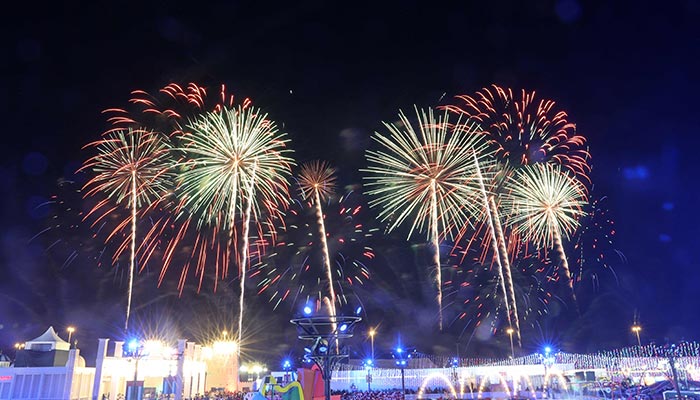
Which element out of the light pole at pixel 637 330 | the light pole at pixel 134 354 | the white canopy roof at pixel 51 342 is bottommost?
the light pole at pixel 134 354

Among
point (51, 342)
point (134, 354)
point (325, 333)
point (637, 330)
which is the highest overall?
point (637, 330)

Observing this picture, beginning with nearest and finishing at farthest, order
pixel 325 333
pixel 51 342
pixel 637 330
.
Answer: pixel 325 333 < pixel 51 342 < pixel 637 330

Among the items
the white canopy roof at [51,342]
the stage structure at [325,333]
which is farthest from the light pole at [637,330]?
the white canopy roof at [51,342]

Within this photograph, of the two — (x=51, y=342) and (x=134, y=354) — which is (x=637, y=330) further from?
(x=51, y=342)

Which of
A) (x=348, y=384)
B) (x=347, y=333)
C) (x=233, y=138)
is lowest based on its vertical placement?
(x=348, y=384)

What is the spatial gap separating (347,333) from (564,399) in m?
21.5

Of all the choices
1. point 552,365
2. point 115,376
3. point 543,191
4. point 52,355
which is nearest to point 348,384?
point 552,365

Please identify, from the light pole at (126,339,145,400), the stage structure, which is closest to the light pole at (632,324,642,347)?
the stage structure

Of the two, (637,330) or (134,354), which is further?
(637,330)

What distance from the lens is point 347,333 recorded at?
2209 centimetres

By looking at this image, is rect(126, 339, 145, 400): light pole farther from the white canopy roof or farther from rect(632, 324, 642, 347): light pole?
rect(632, 324, 642, 347): light pole

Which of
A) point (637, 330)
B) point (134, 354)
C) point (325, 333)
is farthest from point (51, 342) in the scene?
point (637, 330)

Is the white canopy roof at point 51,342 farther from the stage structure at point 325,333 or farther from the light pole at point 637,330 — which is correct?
the light pole at point 637,330

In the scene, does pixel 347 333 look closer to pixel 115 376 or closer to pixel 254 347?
pixel 115 376
